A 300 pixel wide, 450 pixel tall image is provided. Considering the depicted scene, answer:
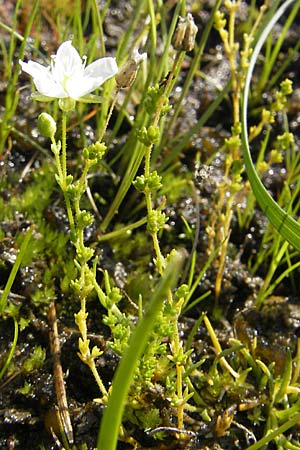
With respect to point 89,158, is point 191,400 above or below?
below

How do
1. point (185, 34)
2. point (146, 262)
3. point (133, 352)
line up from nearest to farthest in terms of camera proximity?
point (133, 352)
point (185, 34)
point (146, 262)

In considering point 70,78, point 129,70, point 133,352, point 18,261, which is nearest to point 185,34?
point 129,70

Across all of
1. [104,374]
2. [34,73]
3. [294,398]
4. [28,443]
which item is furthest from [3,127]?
[294,398]

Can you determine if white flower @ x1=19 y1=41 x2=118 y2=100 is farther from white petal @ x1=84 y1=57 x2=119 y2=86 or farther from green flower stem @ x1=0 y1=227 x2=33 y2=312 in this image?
green flower stem @ x1=0 y1=227 x2=33 y2=312

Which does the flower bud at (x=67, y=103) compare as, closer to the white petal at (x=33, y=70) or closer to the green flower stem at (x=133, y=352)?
the white petal at (x=33, y=70)

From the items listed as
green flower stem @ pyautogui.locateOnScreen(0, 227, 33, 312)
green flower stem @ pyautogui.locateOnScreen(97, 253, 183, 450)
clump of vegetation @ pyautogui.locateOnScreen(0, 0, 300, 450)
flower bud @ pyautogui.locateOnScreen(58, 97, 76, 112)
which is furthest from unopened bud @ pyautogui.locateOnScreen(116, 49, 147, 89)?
green flower stem @ pyautogui.locateOnScreen(97, 253, 183, 450)

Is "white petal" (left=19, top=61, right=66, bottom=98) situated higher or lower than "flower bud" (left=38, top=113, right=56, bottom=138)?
higher

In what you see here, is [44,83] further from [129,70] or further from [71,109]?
[129,70]

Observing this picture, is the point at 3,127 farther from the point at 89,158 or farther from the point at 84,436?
the point at 84,436
